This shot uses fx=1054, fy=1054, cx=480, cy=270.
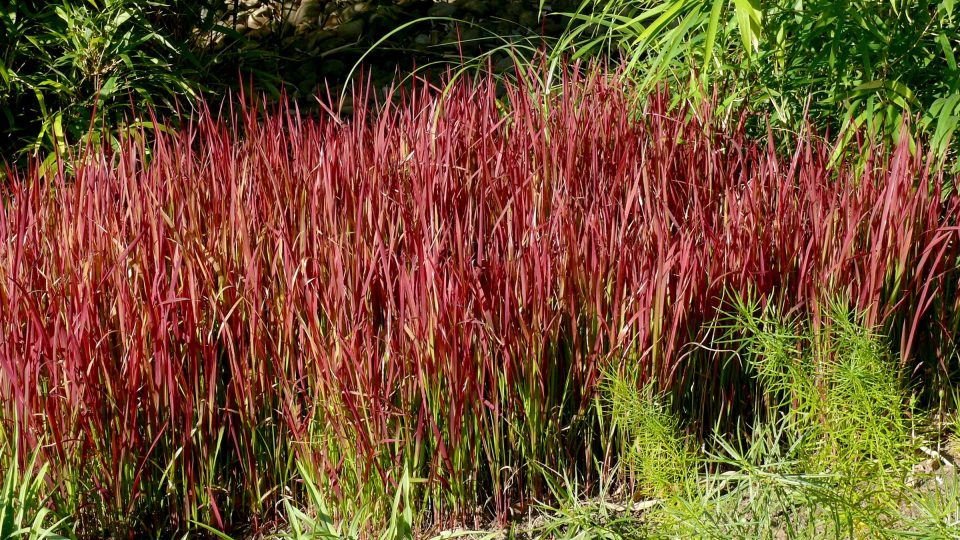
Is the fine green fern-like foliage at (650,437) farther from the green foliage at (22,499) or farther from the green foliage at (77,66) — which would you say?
the green foliage at (77,66)

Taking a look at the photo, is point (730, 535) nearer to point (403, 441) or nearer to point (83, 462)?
point (403, 441)

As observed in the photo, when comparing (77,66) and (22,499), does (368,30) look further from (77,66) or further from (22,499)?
(22,499)

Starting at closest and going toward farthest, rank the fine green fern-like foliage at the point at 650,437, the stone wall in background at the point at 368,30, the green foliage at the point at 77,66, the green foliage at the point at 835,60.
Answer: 1. the fine green fern-like foliage at the point at 650,437
2. the green foliage at the point at 835,60
3. the green foliage at the point at 77,66
4. the stone wall in background at the point at 368,30

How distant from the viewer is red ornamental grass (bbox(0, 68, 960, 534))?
1.70m

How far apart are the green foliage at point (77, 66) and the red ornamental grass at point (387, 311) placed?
1.18 meters

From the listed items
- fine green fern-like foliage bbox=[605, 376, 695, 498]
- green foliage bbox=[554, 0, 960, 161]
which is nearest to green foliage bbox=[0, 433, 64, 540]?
fine green fern-like foliage bbox=[605, 376, 695, 498]

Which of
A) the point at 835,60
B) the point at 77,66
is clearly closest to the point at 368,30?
the point at 77,66

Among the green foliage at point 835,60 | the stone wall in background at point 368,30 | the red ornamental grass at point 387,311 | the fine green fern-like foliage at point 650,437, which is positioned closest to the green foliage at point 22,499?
the red ornamental grass at point 387,311

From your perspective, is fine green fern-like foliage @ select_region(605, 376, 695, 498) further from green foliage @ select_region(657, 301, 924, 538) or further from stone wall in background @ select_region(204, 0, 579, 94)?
stone wall in background @ select_region(204, 0, 579, 94)

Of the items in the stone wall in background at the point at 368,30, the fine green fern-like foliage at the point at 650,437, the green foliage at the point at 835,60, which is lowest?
the fine green fern-like foliage at the point at 650,437

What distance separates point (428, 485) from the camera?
1.70 meters

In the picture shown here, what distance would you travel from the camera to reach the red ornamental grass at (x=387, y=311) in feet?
5.57

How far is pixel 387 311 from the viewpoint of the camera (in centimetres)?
178

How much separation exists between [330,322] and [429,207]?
350 millimetres
